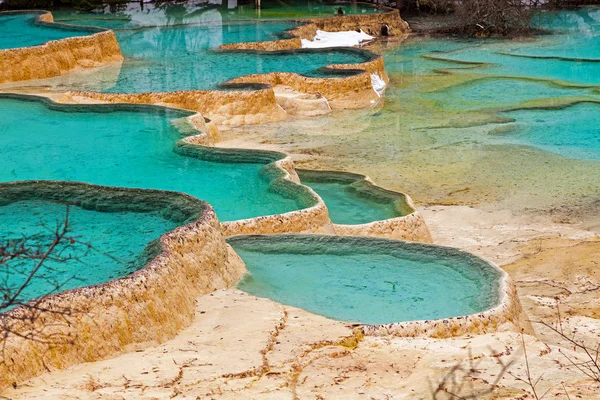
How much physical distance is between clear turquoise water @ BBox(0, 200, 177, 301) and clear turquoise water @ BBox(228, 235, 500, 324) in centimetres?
71

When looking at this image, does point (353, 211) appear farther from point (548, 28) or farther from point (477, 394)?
point (548, 28)

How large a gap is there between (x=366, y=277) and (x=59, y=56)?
32.6ft

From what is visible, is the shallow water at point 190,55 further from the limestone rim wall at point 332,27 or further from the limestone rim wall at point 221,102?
the limestone rim wall at point 221,102

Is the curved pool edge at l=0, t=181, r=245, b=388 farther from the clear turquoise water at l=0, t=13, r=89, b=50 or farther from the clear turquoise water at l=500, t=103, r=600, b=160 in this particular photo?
the clear turquoise water at l=0, t=13, r=89, b=50

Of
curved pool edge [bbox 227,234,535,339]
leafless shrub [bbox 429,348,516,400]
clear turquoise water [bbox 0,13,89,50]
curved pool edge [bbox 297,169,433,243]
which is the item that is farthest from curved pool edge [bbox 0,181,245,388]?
clear turquoise water [bbox 0,13,89,50]

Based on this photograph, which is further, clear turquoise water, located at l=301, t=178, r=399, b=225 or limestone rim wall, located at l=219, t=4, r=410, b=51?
limestone rim wall, located at l=219, t=4, r=410, b=51

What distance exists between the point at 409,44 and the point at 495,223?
39.4 feet

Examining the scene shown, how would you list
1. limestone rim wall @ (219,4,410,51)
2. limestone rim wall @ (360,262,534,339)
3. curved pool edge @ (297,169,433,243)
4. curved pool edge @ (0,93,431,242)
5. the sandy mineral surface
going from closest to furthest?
the sandy mineral surface
limestone rim wall @ (360,262,534,339)
curved pool edge @ (0,93,431,242)
curved pool edge @ (297,169,433,243)
limestone rim wall @ (219,4,410,51)

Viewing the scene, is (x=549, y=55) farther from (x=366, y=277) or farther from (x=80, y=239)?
(x=80, y=239)

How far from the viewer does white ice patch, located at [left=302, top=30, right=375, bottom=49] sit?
1899cm

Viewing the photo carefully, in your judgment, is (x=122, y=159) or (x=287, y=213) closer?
(x=287, y=213)

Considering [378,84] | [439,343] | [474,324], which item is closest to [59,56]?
[378,84]

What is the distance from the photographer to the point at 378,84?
A: 1537 centimetres

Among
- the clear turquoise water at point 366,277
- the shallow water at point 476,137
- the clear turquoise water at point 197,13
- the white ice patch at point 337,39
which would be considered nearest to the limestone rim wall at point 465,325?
the clear turquoise water at point 366,277
